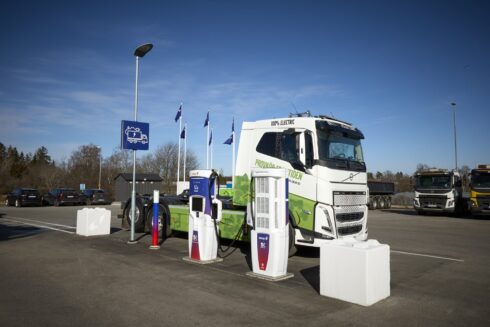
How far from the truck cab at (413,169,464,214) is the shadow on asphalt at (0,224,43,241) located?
2108 centimetres

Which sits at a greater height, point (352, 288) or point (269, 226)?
point (269, 226)

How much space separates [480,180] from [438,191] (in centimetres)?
243

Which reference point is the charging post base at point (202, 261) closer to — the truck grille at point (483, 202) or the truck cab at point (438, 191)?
the truck grille at point (483, 202)

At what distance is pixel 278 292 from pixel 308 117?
13.4 feet

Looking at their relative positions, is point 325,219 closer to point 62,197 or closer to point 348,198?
point 348,198

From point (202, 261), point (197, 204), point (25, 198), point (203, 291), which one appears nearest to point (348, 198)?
point (197, 204)

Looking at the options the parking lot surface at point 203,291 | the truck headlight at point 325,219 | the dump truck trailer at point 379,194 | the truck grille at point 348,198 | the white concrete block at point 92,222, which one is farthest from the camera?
the dump truck trailer at point 379,194

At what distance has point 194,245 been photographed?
322 inches

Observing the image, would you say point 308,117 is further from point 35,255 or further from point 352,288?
point 35,255

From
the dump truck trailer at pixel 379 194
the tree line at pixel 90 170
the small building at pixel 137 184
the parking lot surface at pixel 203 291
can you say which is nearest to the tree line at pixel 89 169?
the tree line at pixel 90 170

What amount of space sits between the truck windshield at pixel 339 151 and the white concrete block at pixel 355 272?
2.61 metres

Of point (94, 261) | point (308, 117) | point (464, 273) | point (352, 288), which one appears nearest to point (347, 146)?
point (308, 117)

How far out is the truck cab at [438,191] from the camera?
22.1 m

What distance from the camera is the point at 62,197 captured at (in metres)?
31.2
